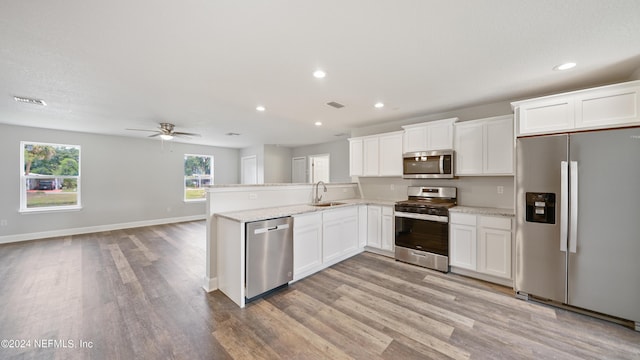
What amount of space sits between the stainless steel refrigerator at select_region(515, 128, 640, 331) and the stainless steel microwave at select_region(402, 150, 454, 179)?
0.98 metres

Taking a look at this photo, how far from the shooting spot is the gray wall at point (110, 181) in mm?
5023

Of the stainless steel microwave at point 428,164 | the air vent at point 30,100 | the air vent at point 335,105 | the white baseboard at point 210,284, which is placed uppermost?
the air vent at point 335,105

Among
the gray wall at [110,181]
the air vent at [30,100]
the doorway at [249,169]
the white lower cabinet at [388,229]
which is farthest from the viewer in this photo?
the doorway at [249,169]

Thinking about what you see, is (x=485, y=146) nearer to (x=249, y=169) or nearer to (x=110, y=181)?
(x=249, y=169)

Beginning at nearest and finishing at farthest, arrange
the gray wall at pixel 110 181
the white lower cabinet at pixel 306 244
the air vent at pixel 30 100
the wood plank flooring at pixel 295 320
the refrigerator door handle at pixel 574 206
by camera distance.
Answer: the wood plank flooring at pixel 295 320 → the refrigerator door handle at pixel 574 206 → the white lower cabinet at pixel 306 244 → the air vent at pixel 30 100 → the gray wall at pixel 110 181

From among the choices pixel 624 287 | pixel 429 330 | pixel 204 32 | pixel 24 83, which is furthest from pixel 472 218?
pixel 24 83

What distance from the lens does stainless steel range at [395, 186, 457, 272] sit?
3373 mm

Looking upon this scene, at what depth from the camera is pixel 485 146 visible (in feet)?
11.0

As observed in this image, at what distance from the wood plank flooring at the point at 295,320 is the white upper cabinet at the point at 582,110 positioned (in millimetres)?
1958

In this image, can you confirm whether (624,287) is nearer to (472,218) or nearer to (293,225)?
(472,218)

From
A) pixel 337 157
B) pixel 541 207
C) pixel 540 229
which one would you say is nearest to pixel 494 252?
pixel 540 229

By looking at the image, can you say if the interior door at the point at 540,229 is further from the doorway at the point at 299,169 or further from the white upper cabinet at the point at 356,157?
the doorway at the point at 299,169

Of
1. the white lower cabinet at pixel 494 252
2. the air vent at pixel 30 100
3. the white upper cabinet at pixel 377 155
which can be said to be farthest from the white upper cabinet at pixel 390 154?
the air vent at pixel 30 100

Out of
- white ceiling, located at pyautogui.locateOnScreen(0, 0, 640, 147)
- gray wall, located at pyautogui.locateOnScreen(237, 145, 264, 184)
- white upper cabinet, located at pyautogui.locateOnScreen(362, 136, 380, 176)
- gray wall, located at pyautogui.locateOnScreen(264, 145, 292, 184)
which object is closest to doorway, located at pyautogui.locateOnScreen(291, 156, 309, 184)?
gray wall, located at pyautogui.locateOnScreen(264, 145, 292, 184)
